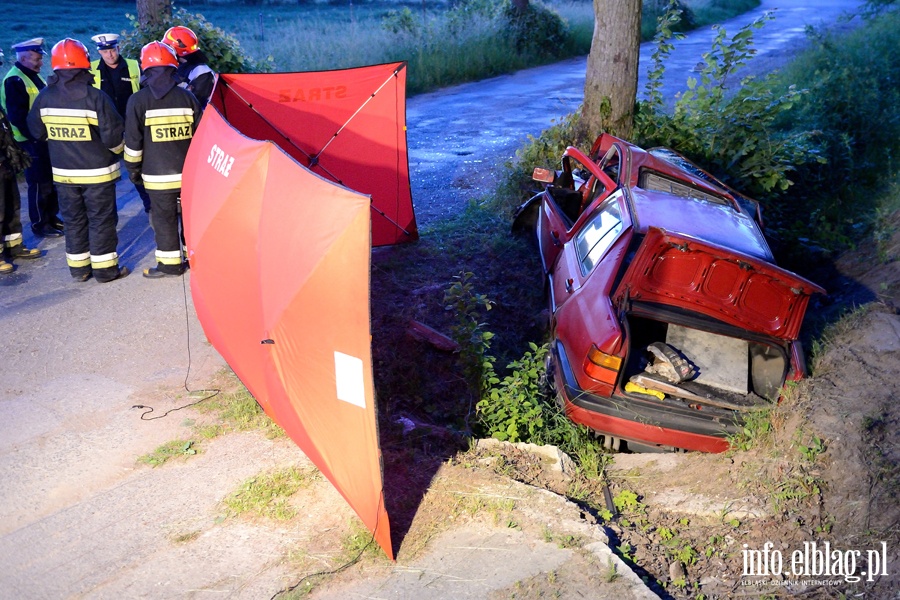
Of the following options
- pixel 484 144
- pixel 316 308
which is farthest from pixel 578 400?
pixel 484 144

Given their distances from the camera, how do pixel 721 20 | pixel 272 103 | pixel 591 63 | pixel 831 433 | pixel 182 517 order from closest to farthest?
pixel 182 517
pixel 831 433
pixel 272 103
pixel 591 63
pixel 721 20

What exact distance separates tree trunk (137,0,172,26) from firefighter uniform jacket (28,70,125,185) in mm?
5293

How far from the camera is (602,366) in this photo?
489cm

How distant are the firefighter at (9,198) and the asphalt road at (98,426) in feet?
0.51

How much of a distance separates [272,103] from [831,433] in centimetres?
554

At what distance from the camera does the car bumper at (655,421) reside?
16.1 feet

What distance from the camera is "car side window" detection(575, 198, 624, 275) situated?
18.6ft

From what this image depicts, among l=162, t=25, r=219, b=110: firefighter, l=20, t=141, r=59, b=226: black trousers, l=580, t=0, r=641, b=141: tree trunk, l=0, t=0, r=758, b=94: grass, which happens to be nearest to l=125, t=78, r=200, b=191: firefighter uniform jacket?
l=162, t=25, r=219, b=110: firefighter

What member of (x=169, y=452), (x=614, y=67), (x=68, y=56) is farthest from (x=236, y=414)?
(x=614, y=67)

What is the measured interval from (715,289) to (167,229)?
16.8ft

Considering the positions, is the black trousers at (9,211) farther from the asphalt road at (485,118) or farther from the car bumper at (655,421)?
the car bumper at (655,421)

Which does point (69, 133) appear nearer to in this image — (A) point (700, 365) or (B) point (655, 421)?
(B) point (655, 421)

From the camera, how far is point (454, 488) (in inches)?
179

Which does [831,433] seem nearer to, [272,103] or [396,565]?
[396,565]
